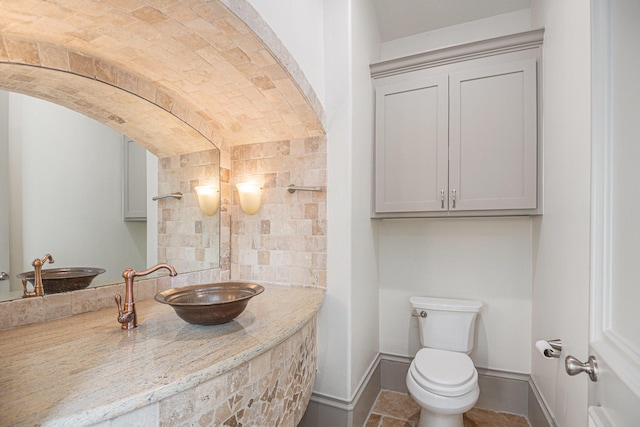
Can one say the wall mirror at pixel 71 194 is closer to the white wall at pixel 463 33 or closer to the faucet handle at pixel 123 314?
the faucet handle at pixel 123 314

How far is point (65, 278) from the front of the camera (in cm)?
143

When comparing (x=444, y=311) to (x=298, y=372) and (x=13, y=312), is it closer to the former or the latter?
(x=298, y=372)

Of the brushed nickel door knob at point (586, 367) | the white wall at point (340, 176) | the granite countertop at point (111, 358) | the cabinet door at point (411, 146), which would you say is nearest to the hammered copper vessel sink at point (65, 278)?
the granite countertop at point (111, 358)

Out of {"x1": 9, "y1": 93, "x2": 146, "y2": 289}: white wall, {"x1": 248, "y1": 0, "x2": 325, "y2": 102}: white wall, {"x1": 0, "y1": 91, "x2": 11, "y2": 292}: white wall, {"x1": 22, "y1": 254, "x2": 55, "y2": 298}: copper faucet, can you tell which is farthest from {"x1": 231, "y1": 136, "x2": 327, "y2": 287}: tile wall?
{"x1": 0, "y1": 91, "x2": 11, "y2": 292}: white wall

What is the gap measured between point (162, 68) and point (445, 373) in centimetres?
233

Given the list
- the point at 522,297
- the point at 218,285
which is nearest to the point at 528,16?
the point at 522,297

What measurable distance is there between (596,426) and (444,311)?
1545 millimetres

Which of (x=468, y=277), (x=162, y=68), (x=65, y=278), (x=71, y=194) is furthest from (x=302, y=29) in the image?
(x=468, y=277)

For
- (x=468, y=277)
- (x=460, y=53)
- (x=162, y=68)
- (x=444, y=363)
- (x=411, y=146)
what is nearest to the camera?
(x=162, y=68)

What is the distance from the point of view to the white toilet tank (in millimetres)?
2279

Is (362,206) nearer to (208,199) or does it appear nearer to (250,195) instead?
(250,195)

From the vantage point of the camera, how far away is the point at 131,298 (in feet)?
4.23

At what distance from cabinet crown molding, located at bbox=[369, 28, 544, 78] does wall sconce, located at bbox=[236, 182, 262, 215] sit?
123cm

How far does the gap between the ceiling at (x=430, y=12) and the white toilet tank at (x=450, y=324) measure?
221 centimetres
